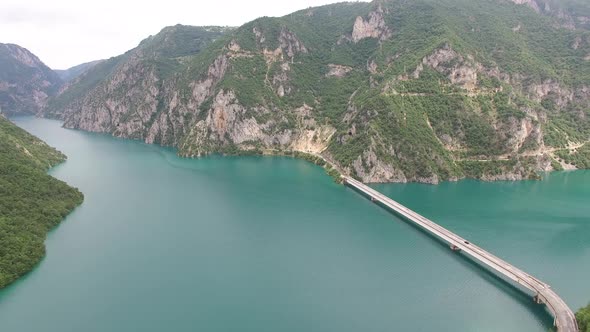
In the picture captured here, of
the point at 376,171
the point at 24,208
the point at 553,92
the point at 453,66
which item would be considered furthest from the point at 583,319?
the point at 553,92

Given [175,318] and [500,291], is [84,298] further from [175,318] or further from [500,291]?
[500,291]

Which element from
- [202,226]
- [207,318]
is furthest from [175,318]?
[202,226]

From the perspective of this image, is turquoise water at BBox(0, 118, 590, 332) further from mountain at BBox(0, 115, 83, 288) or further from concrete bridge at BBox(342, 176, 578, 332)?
mountain at BBox(0, 115, 83, 288)

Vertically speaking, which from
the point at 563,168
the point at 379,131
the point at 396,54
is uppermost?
the point at 396,54

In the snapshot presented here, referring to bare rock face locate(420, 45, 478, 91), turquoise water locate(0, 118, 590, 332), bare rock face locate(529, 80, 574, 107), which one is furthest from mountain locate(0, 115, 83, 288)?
bare rock face locate(529, 80, 574, 107)

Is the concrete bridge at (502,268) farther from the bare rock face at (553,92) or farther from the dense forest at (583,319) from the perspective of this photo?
the bare rock face at (553,92)

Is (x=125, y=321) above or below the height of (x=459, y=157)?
below

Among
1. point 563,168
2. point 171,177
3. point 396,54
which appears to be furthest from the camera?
point 396,54

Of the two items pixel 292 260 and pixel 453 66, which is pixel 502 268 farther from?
pixel 453 66
